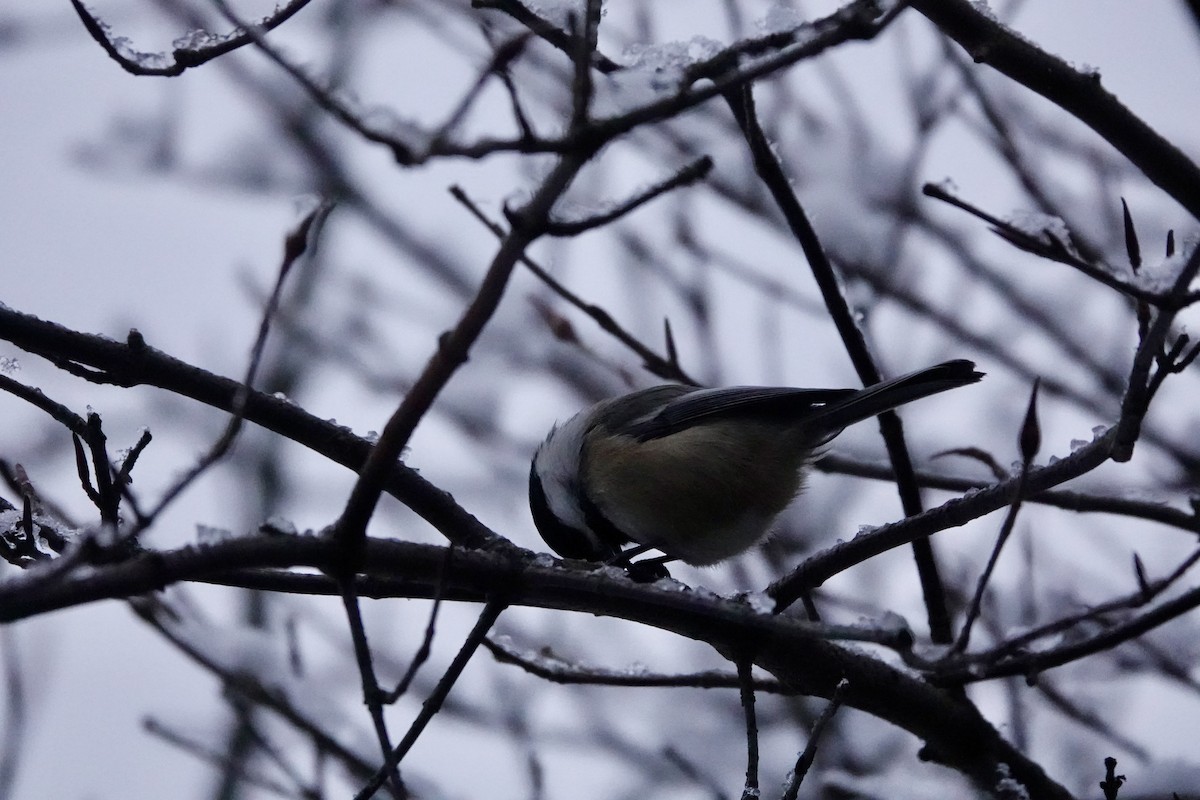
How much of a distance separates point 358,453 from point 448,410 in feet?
12.8

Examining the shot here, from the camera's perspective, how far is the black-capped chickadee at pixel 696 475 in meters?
3.69

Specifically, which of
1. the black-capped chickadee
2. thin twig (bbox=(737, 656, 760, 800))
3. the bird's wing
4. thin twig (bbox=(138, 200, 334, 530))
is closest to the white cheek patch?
the black-capped chickadee

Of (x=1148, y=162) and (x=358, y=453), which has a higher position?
(x=1148, y=162)

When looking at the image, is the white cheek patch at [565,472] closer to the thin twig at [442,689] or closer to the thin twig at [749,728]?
the thin twig at [749,728]

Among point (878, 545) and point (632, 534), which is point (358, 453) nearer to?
point (878, 545)

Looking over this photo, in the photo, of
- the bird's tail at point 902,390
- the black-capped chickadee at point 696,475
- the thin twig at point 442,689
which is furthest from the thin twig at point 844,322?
the thin twig at point 442,689

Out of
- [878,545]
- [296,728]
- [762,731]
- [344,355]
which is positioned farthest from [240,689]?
[762,731]

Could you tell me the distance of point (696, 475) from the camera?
146 inches

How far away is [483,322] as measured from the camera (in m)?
1.50

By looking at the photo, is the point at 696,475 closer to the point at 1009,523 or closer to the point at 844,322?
the point at 844,322

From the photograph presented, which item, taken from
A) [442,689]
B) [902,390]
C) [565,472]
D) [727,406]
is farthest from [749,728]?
[565,472]

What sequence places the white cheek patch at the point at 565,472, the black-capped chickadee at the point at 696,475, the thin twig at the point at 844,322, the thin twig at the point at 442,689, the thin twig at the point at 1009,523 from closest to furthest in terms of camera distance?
the thin twig at the point at 1009,523, the thin twig at the point at 442,689, the thin twig at the point at 844,322, the black-capped chickadee at the point at 696,475, the white cheek patch at the point at 565,472

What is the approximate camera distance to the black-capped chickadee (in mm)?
3693

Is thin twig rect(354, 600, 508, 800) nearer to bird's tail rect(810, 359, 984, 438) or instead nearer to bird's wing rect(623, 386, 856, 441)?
bird's tail rect(810, 359, 984, 438)
